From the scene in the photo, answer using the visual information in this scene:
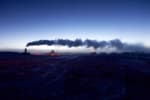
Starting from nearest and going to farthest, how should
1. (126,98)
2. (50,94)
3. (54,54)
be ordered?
(126,98) < (50,94) < (54,54)

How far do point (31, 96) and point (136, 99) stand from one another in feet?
29.6

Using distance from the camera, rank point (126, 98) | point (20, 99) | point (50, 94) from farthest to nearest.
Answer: point (50, 94) → point (126, 98) → point (20, 99)

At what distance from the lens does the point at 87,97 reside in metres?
13.2

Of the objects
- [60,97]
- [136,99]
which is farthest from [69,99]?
[136,99]

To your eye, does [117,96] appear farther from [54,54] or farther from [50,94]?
[54,54]

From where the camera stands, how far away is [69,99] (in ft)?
41.1

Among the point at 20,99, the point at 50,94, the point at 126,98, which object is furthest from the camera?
the point at 50,94

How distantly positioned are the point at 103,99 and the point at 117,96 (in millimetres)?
1630

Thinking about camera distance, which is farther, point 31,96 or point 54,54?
point 54,54

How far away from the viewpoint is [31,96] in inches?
510

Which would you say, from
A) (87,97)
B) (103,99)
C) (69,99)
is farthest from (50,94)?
(103,99)

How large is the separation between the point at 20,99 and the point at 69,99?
156 inches

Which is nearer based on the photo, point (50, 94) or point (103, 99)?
point (103, 99)

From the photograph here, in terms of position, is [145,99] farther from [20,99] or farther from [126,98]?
[20,99]
